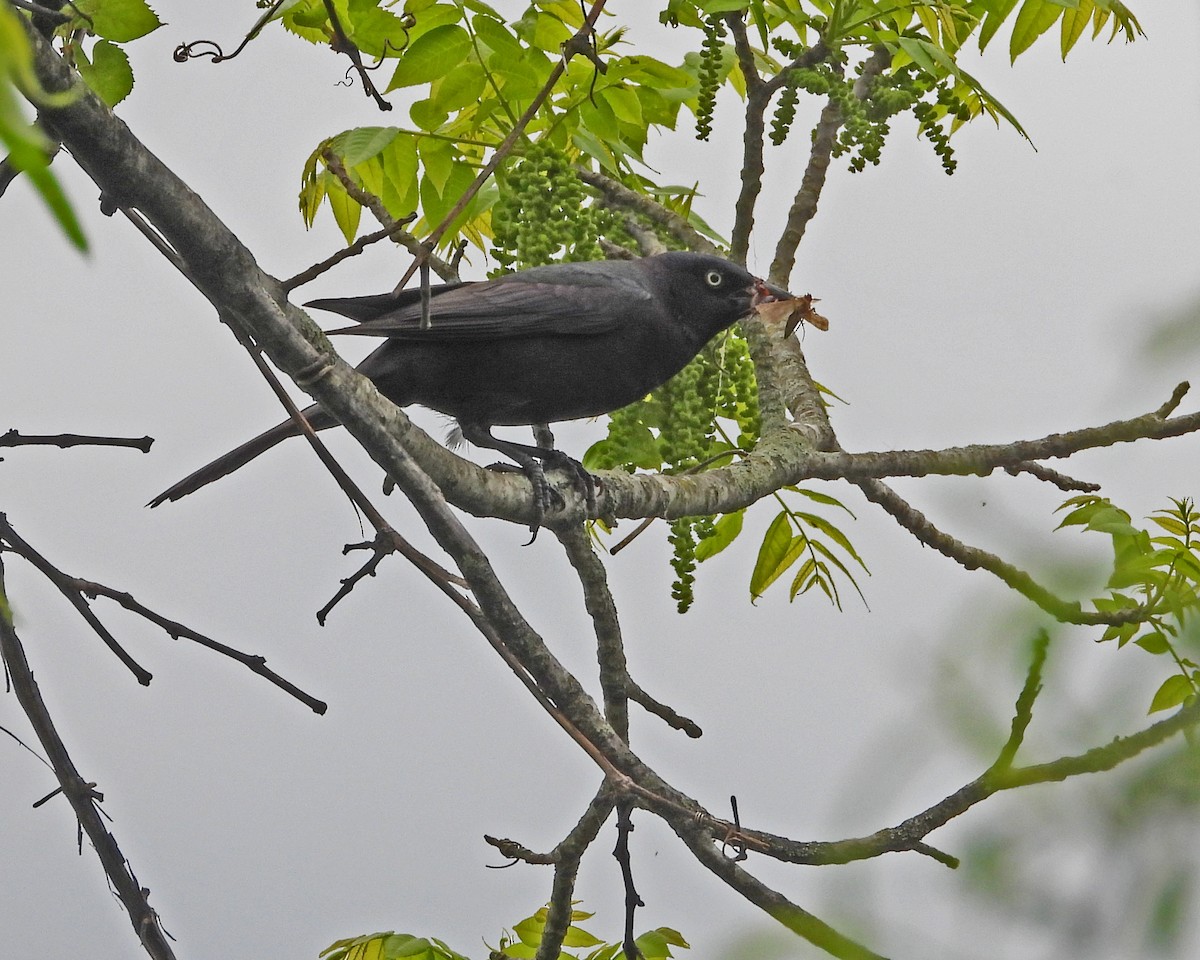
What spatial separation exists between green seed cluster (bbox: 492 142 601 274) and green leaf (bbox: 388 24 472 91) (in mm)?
318

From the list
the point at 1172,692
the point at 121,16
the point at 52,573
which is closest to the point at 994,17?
the point at 1172,692

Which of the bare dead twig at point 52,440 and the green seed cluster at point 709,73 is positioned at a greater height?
the green seed cluster at point 709,73

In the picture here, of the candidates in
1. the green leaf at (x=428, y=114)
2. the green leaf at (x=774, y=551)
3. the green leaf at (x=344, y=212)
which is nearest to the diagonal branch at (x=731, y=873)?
the green leaf at (x=774, y=551)

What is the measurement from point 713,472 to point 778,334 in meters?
0.95

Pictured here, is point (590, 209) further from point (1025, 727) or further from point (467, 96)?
point (1025, 727)

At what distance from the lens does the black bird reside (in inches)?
120

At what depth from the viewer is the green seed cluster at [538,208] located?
2.85m

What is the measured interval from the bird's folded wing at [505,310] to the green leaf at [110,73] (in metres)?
1.02

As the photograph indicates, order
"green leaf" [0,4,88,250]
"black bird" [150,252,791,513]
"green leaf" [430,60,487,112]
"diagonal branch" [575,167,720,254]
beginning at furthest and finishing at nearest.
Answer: "diagonal branch" [575,167,720,254] → "black bird" [150,252,791,513] → "green leaf" [430,60,487,112] → "green leaf" [0,4,88,250]

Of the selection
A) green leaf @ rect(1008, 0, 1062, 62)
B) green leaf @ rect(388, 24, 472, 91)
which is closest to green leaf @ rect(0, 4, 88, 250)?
green leaf @ rect(388, 24, 472, 91)

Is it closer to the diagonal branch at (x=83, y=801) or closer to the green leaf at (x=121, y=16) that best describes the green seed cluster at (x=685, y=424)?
the diagonal branch at (x=83, y=801)

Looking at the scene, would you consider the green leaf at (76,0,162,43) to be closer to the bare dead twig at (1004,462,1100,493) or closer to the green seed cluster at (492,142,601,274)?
the green seed cluster at (492,142,601,274)

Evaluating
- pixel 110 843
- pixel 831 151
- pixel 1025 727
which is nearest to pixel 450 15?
pixel 831 151

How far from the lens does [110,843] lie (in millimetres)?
2018
